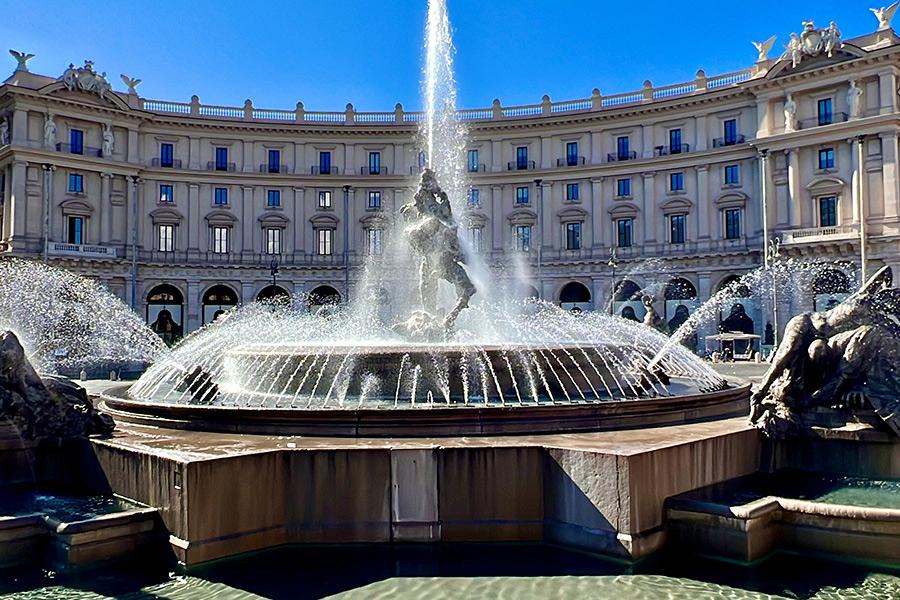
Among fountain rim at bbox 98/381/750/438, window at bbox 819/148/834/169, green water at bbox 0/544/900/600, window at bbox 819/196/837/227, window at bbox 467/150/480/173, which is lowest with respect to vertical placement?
green water at bbox 0/544/900/600

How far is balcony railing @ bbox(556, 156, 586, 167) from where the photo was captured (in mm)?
55500

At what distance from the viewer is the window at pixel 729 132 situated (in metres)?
50.1

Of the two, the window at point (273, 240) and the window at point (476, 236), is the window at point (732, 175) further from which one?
the window at point (273, 240)

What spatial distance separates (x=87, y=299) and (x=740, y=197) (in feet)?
142

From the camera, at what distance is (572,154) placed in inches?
2201

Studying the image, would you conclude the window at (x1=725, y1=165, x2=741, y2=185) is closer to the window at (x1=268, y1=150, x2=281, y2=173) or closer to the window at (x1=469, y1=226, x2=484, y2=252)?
the window at (x1=469, y1=226, x2=484, y2=252)

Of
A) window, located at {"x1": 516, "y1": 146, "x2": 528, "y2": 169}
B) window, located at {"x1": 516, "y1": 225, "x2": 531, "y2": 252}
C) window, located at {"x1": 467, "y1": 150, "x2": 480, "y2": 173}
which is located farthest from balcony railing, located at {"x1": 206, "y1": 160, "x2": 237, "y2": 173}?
window, located at {"x1": 516, "y1": 225, "x2": 531, "y2": 252}

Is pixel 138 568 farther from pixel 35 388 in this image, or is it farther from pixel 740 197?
pixel 740 197

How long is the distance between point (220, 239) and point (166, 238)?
3.99 m

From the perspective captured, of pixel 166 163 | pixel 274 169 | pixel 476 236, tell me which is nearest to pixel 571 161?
pixel 476 236

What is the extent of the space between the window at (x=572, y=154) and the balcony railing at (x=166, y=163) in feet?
99.5

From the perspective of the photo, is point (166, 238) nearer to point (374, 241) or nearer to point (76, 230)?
point (76, 230)

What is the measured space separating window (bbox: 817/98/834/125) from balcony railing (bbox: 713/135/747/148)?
5.01 metres

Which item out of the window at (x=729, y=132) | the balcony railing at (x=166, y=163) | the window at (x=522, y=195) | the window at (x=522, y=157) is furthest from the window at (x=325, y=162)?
the window at (x=729, y=132)
